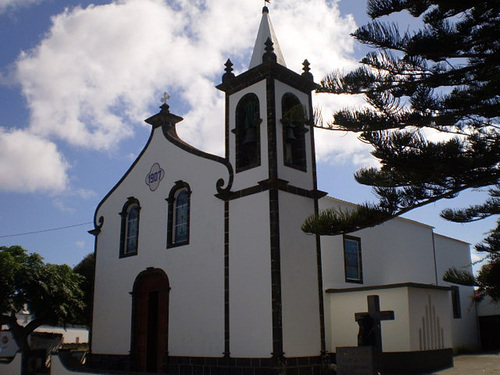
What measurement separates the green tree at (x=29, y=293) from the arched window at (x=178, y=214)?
12.8 ft

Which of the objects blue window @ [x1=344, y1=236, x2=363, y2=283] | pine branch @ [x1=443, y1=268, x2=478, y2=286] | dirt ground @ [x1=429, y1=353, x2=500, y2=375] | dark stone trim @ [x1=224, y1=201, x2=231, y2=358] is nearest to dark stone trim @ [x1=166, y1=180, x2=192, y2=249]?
dark stone trim @ [x1=224, y1=201, x2=231, y2=358]

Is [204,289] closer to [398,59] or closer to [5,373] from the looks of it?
[5,373]

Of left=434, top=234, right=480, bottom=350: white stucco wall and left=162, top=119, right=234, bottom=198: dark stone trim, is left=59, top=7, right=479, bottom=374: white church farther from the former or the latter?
left=434, top=234, right=480, bottom=350: white stucco wall

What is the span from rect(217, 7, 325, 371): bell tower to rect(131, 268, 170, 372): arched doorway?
268 cm

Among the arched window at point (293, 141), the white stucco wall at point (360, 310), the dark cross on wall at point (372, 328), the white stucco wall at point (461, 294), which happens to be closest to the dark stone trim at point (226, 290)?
the arched window at point (293, 141)

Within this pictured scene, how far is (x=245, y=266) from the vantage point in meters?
12.9

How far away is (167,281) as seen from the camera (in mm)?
14961

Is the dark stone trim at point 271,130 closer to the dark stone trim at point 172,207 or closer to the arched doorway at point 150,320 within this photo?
the dark stone trim at point 172,207

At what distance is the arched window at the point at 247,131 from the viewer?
13.8m

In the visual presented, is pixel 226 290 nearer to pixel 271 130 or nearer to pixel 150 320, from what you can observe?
pixel 150 320

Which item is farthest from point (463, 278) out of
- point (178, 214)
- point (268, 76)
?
point (178, 214)

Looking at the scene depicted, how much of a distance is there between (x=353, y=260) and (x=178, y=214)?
5448 millimetres

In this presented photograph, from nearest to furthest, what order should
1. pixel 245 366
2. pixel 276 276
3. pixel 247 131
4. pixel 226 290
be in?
pixel 276 276
pixel 245 366
pixel 226 290
pixel 247 131

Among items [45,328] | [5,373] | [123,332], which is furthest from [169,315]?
[45,328]
